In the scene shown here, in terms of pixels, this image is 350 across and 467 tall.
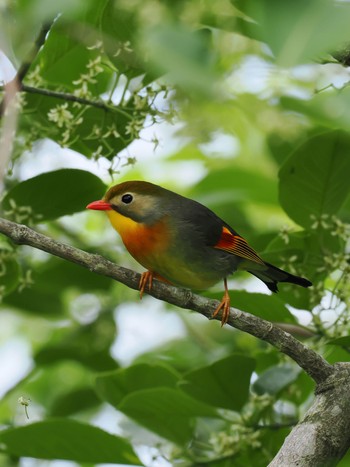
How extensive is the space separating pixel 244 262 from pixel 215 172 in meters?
0.87

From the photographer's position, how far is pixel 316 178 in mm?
3158

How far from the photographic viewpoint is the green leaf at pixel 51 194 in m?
3.25

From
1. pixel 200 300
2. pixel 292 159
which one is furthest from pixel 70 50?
pixel 200 300

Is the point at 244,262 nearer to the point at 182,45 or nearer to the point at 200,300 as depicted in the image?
the point at 200,300

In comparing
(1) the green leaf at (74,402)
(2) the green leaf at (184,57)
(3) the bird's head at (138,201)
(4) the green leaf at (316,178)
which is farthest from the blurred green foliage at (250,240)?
(2) the green leaf at (184,57)

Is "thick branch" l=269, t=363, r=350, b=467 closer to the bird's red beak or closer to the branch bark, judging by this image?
the branch bark

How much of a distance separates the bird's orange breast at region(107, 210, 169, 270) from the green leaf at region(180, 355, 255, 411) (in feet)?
2.00

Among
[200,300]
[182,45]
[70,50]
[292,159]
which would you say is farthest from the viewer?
[70,50]

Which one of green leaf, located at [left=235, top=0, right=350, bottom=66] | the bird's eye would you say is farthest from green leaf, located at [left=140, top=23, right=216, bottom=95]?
the bird's eye

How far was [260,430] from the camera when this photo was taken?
317 centimetres

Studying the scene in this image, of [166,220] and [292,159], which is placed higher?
[292,159]

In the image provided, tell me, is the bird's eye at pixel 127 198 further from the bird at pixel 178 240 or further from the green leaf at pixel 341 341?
the green leaf at pixel 341 341

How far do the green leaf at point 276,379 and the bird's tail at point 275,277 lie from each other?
360 millimetres

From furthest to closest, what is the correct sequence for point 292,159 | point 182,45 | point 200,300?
1. point 292,159
2. point 200,300
3. point 182,45
